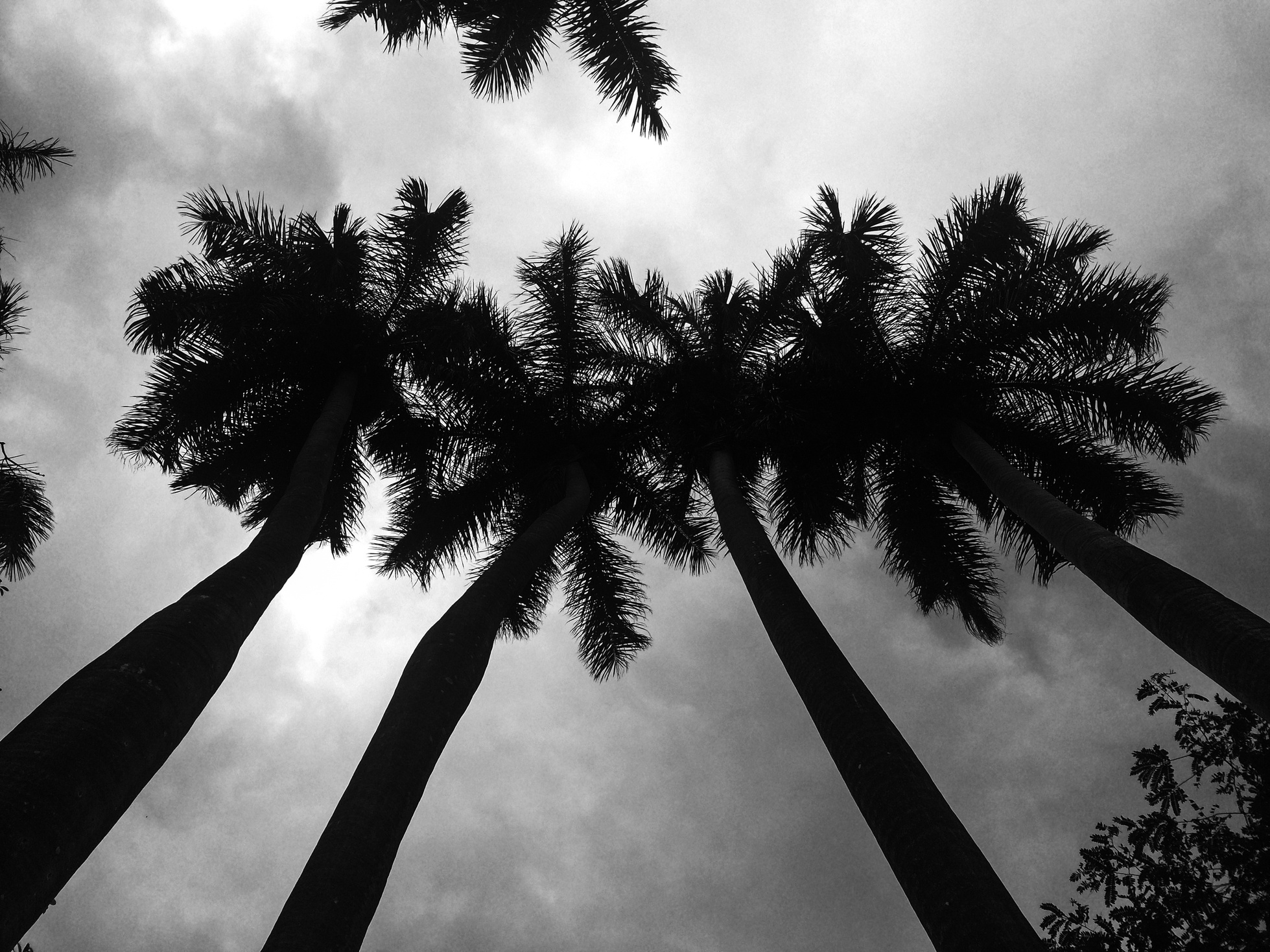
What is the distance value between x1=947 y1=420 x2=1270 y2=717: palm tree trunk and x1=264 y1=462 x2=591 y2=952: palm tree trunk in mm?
6429

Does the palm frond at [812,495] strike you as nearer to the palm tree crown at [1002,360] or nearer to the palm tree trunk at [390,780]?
the palm tree crown at [1002,360]

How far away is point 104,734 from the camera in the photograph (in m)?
5.44

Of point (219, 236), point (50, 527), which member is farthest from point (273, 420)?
Result: point (50, 527)

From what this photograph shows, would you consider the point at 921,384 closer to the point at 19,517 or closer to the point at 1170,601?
the point at 1170,601

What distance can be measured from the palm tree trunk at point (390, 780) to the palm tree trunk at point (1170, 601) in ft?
21.1

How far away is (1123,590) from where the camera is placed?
8.79 m

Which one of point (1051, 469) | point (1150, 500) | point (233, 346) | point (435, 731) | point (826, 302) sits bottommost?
point (435, 731)

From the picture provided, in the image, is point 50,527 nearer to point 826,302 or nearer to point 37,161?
point 37,161

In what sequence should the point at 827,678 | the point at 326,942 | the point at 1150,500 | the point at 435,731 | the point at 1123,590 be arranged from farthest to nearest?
the point at 1150,500 → the point at 1123,590 → the point at 827,678 → the point at 435,731 → the point at 326,942

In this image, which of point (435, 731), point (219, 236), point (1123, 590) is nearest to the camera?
point (435, 731)

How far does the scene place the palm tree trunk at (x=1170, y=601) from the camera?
7.12 metres

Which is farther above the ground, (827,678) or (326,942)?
(827,678)

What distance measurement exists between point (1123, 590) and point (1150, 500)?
193 inches

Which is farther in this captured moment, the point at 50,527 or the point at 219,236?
the point at 50,527
